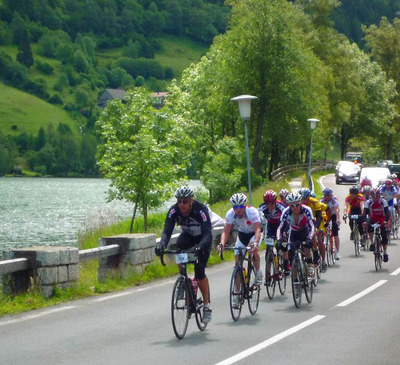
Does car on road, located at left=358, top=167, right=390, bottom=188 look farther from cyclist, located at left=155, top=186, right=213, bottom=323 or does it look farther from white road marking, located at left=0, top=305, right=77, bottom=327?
cyclist, located at left=155, top=186, right=213, bottom=323

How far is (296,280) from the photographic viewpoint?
12938 mm

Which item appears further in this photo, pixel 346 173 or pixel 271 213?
pixel 346 173

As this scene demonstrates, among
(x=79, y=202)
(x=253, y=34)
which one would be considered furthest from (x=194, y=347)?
(x=79, y=202)

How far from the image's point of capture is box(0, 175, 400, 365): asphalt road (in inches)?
352

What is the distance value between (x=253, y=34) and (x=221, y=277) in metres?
45.7

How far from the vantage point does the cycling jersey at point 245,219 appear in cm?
1249

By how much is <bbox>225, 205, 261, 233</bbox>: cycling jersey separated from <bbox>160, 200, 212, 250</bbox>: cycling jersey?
204 cm

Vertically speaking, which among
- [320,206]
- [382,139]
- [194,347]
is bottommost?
[194,347]

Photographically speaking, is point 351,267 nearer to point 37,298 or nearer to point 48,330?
point 37,298

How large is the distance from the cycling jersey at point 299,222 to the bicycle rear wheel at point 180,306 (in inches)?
138

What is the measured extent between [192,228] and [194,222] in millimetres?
95

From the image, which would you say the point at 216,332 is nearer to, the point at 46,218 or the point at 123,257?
the point at 123,257

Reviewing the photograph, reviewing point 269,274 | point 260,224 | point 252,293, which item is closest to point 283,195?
point 269,274

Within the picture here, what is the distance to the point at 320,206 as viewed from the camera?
16.7 metres
